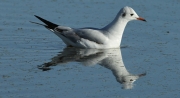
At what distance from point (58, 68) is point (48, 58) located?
2.48ft

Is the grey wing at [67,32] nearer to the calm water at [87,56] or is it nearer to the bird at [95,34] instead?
the bird at [95,34]

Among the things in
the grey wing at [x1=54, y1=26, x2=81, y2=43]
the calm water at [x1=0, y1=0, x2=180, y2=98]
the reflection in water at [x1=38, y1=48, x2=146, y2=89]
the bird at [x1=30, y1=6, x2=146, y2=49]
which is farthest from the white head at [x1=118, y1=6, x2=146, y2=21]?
the grey wing at [x1=54, y1=26, x2=81, y2=43]

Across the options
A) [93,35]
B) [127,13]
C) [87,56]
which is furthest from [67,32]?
[127,13]

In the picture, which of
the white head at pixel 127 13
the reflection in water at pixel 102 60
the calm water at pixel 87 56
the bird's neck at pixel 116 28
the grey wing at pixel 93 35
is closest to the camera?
the calm water at pixel 87 56

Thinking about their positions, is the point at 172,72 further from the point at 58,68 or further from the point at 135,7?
the point at 135,7

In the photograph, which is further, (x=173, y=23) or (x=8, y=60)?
(x=173, y=23)

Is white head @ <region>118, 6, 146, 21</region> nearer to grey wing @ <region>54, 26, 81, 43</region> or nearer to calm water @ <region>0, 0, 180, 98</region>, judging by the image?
calm water @ <region>0, 0, 180, 98</region>

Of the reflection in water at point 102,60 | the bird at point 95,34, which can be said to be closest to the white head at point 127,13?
the bird at point 95,34

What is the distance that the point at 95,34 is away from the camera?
11758mm

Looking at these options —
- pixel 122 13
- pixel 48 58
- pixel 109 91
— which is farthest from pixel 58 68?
pixel 122 13

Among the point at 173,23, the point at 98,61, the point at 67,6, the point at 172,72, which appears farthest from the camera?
the point at 67,6

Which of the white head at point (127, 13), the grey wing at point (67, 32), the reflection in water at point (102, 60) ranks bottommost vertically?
the reflection in water at point (102, 60)

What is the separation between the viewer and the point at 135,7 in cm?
1412

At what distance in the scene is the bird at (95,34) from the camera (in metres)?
11.8
